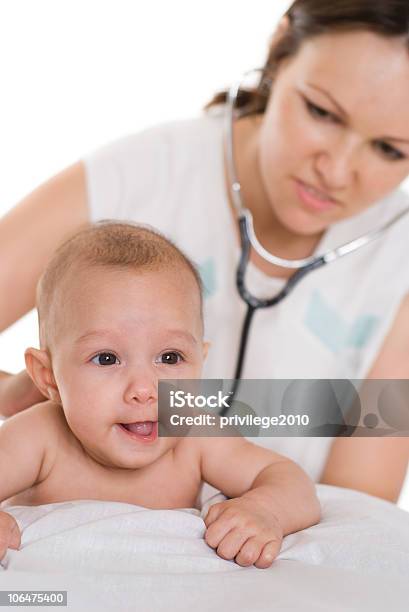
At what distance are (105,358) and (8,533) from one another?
0.66 feet

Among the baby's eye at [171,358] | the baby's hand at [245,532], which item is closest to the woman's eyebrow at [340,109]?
the baby's eye at [171,358]

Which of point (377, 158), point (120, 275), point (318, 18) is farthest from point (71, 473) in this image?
point (318, 18)

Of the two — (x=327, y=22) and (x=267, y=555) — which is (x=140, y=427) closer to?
(x=267, y=555)

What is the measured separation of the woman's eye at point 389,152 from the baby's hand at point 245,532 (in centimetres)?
63

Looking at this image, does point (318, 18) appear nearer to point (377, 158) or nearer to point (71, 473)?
point (377, 158)

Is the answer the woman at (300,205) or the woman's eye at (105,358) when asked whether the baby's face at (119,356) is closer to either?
the woman's eye at (105,358)

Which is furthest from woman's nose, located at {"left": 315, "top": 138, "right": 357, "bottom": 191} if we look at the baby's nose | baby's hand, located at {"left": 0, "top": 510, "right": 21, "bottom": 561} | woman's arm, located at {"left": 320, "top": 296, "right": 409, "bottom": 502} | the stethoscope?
baby's hand, located at {"left": 0, "top": 510, "right": 21, "bottom": 561}

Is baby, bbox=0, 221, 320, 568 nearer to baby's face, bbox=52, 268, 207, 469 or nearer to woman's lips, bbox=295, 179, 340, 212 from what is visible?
baby's face, bbox=52, 268, 207, 469

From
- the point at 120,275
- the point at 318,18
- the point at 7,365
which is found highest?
the point at 318,18

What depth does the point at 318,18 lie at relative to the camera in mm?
1382

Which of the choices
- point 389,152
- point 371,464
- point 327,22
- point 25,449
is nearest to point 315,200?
point 389,152

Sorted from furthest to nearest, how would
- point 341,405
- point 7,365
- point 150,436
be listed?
point 7,365 < point 341,405 < point 150,436

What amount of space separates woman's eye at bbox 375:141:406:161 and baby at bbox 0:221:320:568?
45 centimetres

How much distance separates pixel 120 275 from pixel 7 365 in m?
1.20
